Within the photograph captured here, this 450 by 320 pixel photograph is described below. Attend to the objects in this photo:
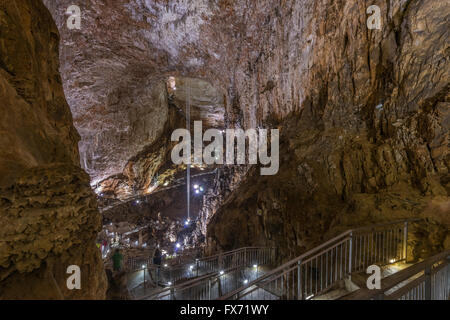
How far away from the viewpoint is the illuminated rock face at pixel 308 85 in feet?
17.9

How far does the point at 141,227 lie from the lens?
20.7 meters

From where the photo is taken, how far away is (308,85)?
8.79 m

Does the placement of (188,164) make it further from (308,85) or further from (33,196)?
(33,196)

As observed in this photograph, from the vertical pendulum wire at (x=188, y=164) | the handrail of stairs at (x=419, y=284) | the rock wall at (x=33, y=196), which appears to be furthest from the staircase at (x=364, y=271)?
the vertical pendulum wire at (x=188, y=164)

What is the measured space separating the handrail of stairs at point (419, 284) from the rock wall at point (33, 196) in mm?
3150

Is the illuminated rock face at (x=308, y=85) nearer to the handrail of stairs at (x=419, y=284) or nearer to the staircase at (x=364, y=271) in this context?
the staircase at (x=364, y=271)

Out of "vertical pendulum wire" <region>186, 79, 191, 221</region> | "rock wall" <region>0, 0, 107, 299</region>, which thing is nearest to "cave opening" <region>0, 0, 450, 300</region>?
"rock wall" <region>0, 0, 107, 299</region>

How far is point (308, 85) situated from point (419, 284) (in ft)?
25.7

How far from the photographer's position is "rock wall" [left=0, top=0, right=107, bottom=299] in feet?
8.15

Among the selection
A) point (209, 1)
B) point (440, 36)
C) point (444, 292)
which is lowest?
point (444, 292)

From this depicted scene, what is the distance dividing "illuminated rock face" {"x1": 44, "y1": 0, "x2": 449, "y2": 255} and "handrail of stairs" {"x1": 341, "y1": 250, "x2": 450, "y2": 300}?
100 inches
